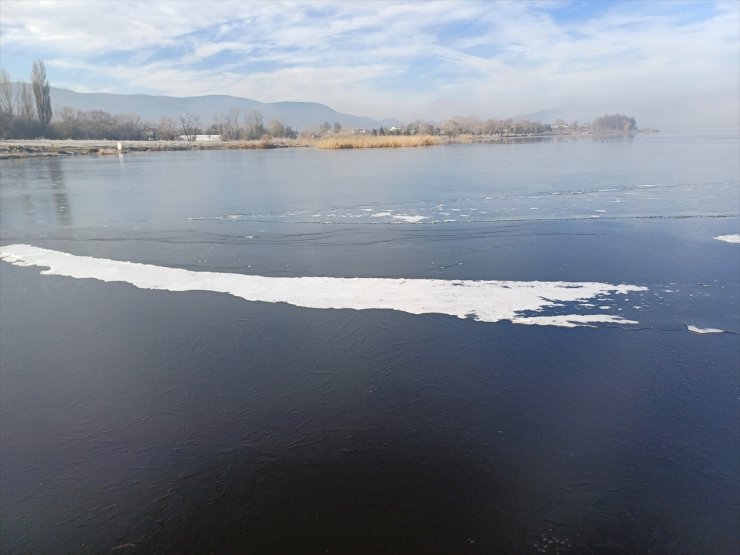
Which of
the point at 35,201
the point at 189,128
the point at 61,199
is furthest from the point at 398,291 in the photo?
the point at 189,128

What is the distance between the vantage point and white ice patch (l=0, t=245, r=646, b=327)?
4.81m

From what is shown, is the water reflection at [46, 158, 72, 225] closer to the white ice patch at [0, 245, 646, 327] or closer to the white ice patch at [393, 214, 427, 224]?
the white ice patch at [0, 245, 646, 327]

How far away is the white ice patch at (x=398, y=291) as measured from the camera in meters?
4.81

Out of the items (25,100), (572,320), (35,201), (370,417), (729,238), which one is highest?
(25,100)

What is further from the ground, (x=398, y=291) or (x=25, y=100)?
(x=25, y=100)

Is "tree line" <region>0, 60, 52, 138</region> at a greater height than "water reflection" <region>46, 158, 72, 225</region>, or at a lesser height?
greater

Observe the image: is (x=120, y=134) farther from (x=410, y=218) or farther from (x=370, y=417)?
(x=370, y=417)

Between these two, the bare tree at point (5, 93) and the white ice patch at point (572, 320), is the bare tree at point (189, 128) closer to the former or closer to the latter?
the bare tree at point (5, 93)

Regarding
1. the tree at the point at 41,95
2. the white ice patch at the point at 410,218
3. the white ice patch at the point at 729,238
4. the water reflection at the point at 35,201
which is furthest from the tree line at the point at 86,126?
the white ice patch at the point at 729,238

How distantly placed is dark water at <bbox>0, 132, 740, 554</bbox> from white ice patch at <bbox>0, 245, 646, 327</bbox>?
8.3 inches

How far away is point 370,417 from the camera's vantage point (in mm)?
3141

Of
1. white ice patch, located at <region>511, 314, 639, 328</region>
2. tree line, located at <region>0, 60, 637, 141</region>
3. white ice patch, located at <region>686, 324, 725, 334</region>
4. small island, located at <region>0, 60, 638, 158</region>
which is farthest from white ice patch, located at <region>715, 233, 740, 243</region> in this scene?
tree line, located at <region>0, 60, 637, 141</region>

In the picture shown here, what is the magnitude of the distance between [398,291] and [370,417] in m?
2.38

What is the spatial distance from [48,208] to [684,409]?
12.6 metres
